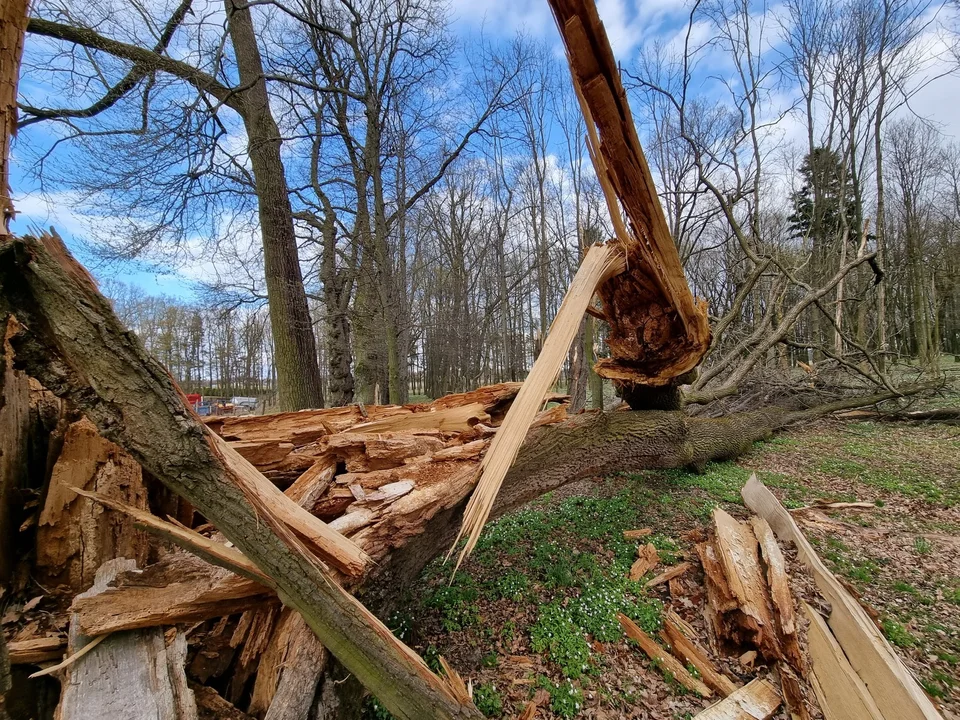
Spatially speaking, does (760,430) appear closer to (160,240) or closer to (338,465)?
(338,465)

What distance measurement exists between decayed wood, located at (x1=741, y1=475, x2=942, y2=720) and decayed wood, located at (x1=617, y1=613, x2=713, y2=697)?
0.71 meters

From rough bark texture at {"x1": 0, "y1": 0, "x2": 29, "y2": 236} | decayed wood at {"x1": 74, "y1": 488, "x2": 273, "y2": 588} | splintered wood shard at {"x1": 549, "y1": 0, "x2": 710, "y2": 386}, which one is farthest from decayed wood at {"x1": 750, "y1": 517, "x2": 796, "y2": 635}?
rough bark texture at {"x1": 0, "y1": 0, "x2": 29, "y2": 236}

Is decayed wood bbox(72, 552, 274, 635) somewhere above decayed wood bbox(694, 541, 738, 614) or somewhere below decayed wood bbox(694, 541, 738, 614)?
above

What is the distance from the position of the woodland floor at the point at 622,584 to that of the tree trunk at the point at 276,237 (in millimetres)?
3682

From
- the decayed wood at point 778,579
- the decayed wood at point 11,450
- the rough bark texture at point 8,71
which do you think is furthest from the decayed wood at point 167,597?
the decayed wood at point 778,579

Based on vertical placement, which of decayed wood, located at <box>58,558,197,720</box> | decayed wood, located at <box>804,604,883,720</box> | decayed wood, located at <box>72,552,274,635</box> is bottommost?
decayed wood, located at <box>804,604,883,720</box>

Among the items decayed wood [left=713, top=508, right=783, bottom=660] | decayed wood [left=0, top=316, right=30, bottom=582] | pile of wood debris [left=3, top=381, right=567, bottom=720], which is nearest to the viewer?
pile of wood debris [left=3, top=381, right=567, bottom=720]

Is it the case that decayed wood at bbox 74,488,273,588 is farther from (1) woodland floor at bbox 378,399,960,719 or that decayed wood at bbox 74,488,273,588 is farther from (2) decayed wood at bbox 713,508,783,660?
(2) decayed wood at bbox 713,508,783,660

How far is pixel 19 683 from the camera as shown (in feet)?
4.54

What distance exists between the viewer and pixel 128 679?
4.53ft

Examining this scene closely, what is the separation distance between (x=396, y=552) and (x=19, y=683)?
1.34 m

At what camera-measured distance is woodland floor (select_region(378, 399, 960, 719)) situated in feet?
6.86

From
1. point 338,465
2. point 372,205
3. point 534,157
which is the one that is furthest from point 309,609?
point 534,157

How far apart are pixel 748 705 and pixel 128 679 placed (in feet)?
8.55
